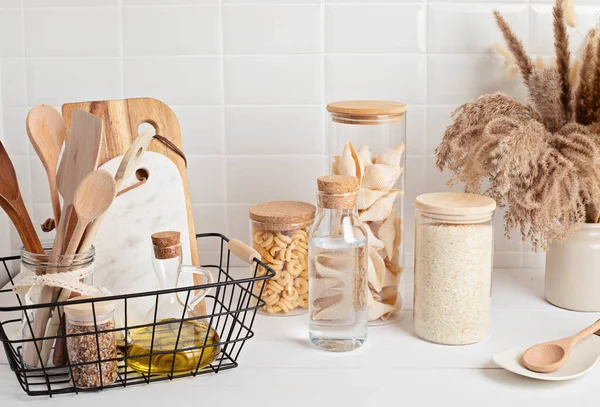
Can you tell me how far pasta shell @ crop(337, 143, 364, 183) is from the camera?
3.87ft

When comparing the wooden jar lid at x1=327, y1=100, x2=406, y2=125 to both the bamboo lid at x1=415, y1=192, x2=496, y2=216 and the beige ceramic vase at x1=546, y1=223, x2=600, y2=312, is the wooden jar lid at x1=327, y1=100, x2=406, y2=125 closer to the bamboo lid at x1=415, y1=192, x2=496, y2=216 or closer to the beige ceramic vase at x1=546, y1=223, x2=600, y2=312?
the bamboo lid at x1=415, y1=192, x2=496, y2=216

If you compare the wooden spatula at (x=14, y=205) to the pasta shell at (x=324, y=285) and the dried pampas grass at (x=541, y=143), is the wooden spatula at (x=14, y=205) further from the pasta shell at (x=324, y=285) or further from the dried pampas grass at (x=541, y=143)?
the dried pampas grass at (x=541, y=143)

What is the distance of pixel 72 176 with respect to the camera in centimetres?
97

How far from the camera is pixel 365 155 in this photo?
47.4 inches

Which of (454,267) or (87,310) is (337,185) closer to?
(454,267)

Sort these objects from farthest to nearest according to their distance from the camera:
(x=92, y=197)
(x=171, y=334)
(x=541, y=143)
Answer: (x=541, y=143), (x=171, y=334), (x=92, y=197)

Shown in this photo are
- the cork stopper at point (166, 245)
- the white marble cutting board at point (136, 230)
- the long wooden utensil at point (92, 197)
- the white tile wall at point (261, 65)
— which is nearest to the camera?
the long wooden utensil at point (92, 197)

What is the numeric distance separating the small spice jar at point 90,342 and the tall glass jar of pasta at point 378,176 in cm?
41

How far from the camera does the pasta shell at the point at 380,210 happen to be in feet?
3.86

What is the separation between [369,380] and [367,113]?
41cm

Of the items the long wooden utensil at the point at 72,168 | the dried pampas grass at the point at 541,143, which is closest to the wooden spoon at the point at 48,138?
the long wooden utensil at the point at 72,168

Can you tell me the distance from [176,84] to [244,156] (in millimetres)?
182

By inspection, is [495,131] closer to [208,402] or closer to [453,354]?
[453,354]

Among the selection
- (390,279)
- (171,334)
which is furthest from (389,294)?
(171,334)
